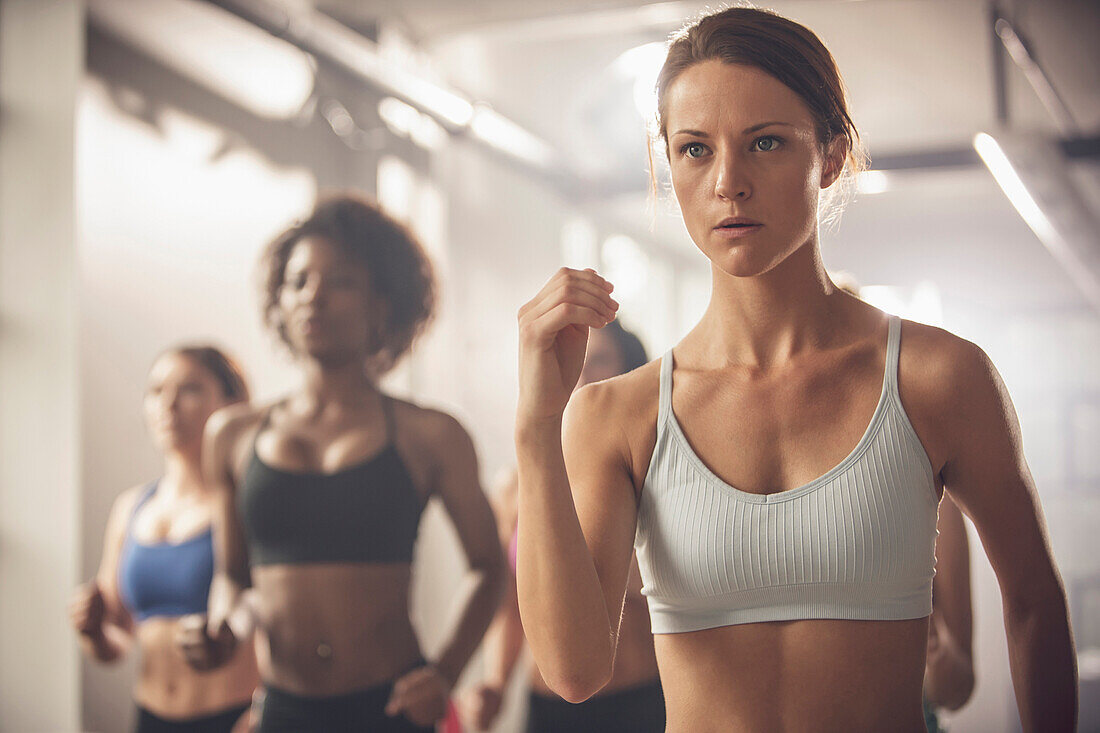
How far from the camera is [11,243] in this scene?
77.0 inches

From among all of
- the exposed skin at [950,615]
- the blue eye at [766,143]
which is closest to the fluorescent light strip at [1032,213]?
the exposed skin at [950,615]

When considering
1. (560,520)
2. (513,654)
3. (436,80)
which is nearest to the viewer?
(560,520)

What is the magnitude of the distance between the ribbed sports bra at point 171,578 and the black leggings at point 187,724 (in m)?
0.17

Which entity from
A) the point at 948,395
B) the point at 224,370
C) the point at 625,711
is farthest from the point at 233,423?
the point at 948,395

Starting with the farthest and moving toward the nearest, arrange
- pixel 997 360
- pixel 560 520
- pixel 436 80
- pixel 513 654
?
pixel 436 80, pixel 513 654, pixel 997 360, pixel 560 520

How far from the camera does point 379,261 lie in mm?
1692

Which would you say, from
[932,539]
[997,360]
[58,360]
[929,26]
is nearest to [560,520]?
[932,539]

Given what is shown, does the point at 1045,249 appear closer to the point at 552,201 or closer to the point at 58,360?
the point at 552,201

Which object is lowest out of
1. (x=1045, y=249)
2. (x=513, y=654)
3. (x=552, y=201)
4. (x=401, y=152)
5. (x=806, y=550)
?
(x=513, y=654)

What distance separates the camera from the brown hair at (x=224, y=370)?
183cm

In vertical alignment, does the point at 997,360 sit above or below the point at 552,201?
below

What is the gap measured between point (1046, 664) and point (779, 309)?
0.89ft

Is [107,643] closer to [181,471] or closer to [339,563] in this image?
[181,471]

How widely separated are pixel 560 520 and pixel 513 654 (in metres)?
1.20
